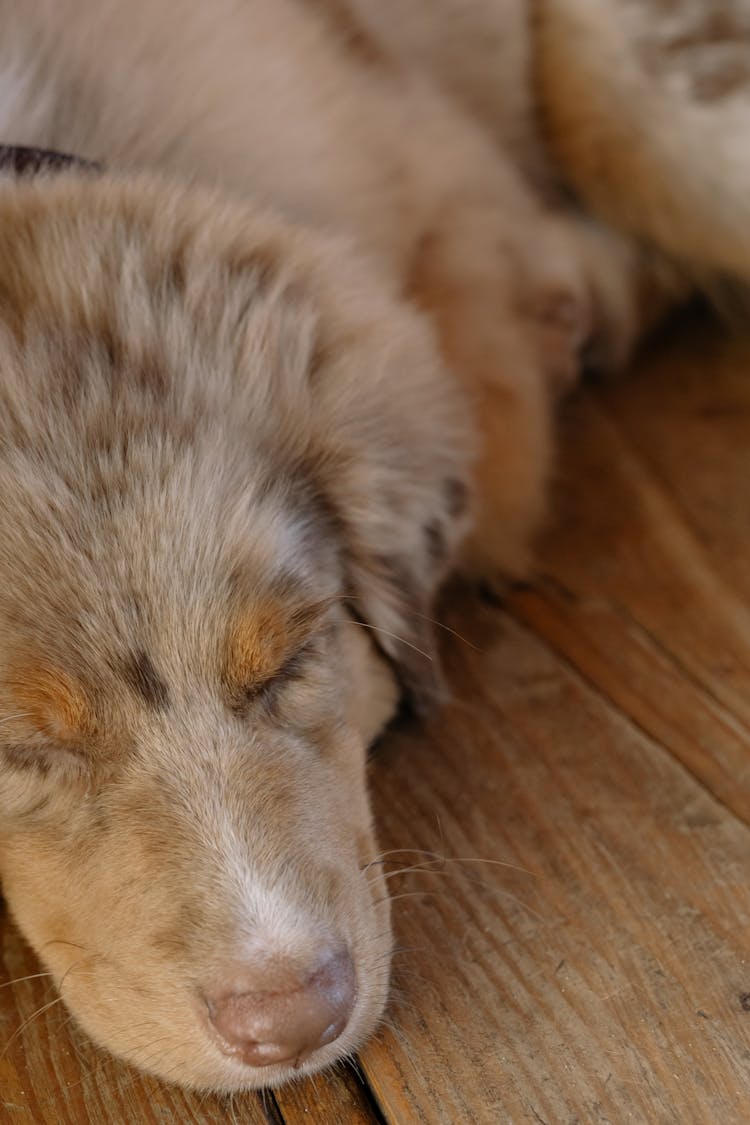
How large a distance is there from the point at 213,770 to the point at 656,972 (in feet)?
1.77

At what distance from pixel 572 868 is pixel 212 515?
2.03 feet

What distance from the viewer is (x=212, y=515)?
148cm

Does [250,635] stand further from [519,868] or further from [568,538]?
[568,538]

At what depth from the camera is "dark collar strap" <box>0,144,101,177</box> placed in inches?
68.5

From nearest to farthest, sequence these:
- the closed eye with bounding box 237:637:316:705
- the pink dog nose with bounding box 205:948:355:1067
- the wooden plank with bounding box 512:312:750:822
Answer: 1. the pink dog nose with bounding box 205:948:355:1067
2. the closed eye with bounding box 237:637:316:705
3. the wooden plank with bounding box 512:312:750:822

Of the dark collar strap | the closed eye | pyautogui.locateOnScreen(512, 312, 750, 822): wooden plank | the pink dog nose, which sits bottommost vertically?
pyautogui.locateOnScreen(512, 312, 750, 822): wooden plank

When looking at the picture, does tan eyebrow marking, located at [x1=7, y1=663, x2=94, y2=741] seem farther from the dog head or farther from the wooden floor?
the wooden floor

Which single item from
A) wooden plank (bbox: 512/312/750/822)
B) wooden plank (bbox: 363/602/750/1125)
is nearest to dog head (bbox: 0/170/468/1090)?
wooden plank (bbox: 363/602/750/1125)

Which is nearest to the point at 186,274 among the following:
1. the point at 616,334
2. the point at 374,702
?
the point at 374,702

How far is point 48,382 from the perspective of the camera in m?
1.49

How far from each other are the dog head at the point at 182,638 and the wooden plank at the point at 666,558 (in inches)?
17.9

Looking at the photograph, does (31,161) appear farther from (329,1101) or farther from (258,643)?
(329,1101)

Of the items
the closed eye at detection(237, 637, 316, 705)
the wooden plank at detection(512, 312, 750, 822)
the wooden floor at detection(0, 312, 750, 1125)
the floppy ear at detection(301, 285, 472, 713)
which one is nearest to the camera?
the wooden floor at detection(0, 312, 750, 1125)

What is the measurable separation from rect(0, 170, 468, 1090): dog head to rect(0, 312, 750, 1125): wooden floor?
83 mm
